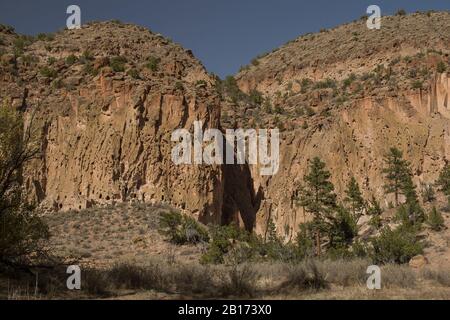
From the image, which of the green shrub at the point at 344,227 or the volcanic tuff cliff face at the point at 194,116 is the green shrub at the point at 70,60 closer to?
the volcanic tuff cliff face at the point at 194,116

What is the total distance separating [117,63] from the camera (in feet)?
117

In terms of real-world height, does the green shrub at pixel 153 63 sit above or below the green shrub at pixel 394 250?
above

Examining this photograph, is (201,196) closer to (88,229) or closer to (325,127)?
(88,229)

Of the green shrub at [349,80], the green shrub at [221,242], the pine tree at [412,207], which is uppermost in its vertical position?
the green shrub at [349,80]

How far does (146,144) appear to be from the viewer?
32594 mm

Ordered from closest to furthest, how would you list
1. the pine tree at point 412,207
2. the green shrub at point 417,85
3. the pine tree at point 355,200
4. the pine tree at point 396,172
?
the pine tree at point 412,207 → the pine tree at point 396,172 → the pine tree at point 355,200 → the green shrub at point 417,85

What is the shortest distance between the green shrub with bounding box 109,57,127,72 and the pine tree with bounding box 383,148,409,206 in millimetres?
22569

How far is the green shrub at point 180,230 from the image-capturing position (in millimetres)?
26206

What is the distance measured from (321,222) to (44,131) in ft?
69.0

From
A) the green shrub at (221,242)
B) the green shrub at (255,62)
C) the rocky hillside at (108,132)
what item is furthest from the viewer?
the green shrub at (255,62)

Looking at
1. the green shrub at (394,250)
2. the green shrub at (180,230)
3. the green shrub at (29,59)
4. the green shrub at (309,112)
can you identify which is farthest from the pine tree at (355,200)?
the green shrub at (29,59)

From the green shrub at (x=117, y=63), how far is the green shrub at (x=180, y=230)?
14.0 metres

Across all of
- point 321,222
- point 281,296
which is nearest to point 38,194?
point 321,222
